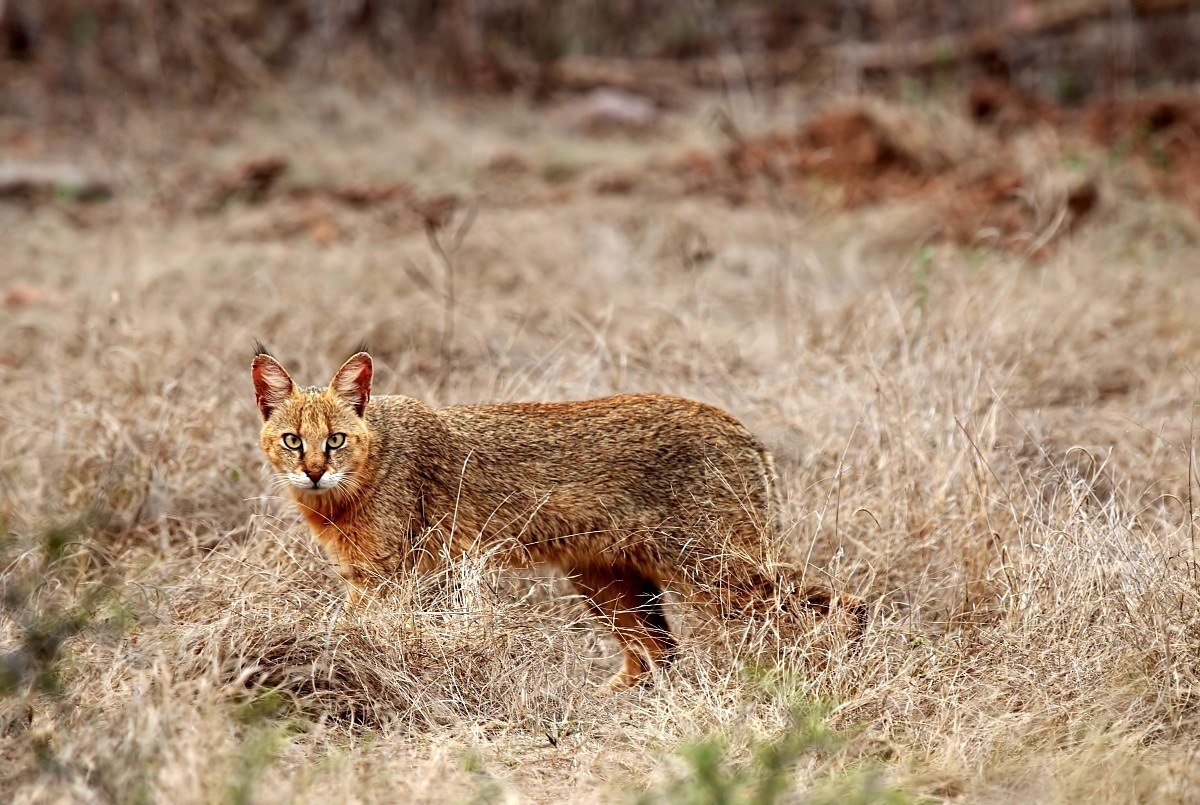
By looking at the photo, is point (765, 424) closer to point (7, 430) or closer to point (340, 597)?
point (340, 597)

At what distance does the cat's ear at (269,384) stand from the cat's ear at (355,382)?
0.15 meters

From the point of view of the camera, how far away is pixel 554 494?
484 centimetres

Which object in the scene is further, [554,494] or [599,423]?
[599,423]

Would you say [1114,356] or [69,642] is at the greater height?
[69,642]

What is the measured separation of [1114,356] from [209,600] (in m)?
5.06

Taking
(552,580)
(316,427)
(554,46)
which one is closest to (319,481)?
(316,427)

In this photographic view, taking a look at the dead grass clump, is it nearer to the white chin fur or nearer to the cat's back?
the white chin fur

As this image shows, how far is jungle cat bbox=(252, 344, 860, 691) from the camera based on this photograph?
15.5ft

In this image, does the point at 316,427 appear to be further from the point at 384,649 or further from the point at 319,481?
the point at 384,649

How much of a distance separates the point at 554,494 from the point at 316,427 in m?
0.81

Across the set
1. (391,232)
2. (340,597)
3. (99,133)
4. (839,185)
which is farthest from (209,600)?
(99,133)

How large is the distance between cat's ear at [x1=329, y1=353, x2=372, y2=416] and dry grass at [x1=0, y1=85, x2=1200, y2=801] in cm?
55

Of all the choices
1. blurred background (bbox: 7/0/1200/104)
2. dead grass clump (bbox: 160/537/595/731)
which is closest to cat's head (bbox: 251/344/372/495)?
dead grass clump (bbox: 160/537/595/731)

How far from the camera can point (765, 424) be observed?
20.4ft
